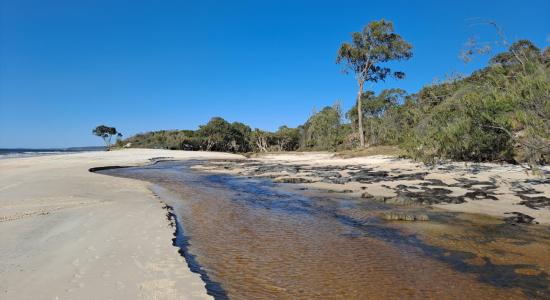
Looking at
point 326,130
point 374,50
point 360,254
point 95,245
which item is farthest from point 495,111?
point 326,130

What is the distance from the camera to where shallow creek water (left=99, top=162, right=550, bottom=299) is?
543cm

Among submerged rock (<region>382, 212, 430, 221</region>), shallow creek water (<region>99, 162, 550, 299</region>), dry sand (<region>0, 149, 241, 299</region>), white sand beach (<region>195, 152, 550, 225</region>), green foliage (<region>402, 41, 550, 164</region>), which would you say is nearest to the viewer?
dry sand (<region>0, 149, 241, 299</region>)

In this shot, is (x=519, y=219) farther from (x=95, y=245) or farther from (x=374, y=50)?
(x=374, y=50)

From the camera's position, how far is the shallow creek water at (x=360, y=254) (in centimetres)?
543

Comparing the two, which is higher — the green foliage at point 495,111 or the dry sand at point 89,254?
the green foliage at point 495,111

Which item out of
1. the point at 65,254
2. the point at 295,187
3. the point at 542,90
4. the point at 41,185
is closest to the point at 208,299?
the point at 65,254

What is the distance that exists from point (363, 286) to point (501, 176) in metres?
12.7

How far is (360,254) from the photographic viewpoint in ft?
23.6

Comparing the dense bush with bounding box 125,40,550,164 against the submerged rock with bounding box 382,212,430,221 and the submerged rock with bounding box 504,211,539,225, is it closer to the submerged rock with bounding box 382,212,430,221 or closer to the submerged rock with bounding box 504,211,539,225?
the submerged rock with bounding box 504,211,539,225

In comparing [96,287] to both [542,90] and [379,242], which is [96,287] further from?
[542,90]

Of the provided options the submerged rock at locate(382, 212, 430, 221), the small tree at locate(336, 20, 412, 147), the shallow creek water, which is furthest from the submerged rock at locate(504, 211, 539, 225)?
the small tree at locate(336, 20, 412, 147)

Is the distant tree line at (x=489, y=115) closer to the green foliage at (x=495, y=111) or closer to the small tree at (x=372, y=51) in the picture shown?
the green foliage at (x=495, y=111)

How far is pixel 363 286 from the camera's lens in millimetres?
5590

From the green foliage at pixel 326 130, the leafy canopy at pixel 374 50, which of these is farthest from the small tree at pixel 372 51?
the green foliage at pixel 326 130
